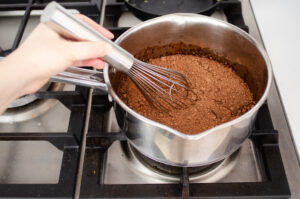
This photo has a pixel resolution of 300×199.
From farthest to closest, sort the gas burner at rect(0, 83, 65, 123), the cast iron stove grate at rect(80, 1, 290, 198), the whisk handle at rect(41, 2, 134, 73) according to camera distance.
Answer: the gas burner at rect(0, 83, 65, 123) → the cast iron stove grate at rect(80, 1, 290, 198) → the whisk handle at rect(41, 2, 134, 73)

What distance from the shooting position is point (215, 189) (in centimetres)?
44

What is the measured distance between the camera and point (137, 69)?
1.61 feet

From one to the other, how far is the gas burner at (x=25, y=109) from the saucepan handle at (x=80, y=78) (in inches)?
7.2

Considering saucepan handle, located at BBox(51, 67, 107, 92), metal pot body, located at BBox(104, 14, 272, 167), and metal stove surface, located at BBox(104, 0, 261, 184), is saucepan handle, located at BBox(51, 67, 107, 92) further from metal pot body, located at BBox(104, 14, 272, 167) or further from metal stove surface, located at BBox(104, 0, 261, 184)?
metal stove surface, located at BBox(104, 0, 261, 184)

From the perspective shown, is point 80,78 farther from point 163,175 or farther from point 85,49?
point 163,175

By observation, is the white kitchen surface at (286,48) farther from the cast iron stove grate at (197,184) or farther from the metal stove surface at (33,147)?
the metal stove surface at (33,147)

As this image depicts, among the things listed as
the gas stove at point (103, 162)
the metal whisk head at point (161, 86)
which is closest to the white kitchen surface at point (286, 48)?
the gas stove at point (103, 162)

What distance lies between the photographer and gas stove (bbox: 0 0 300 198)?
444mm

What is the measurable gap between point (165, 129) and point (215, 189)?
163mm

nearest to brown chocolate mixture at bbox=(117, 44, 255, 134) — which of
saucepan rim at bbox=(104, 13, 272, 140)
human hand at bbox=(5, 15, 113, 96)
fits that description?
saucepan rim at bbox=(104, 13, 272, 140)

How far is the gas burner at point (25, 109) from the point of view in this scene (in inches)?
22.1

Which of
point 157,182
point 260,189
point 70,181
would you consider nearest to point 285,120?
point 260,189

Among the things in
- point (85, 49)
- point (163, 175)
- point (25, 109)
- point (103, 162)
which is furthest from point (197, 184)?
point (25, 109)

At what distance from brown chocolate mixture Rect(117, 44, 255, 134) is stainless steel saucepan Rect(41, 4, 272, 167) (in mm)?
30
